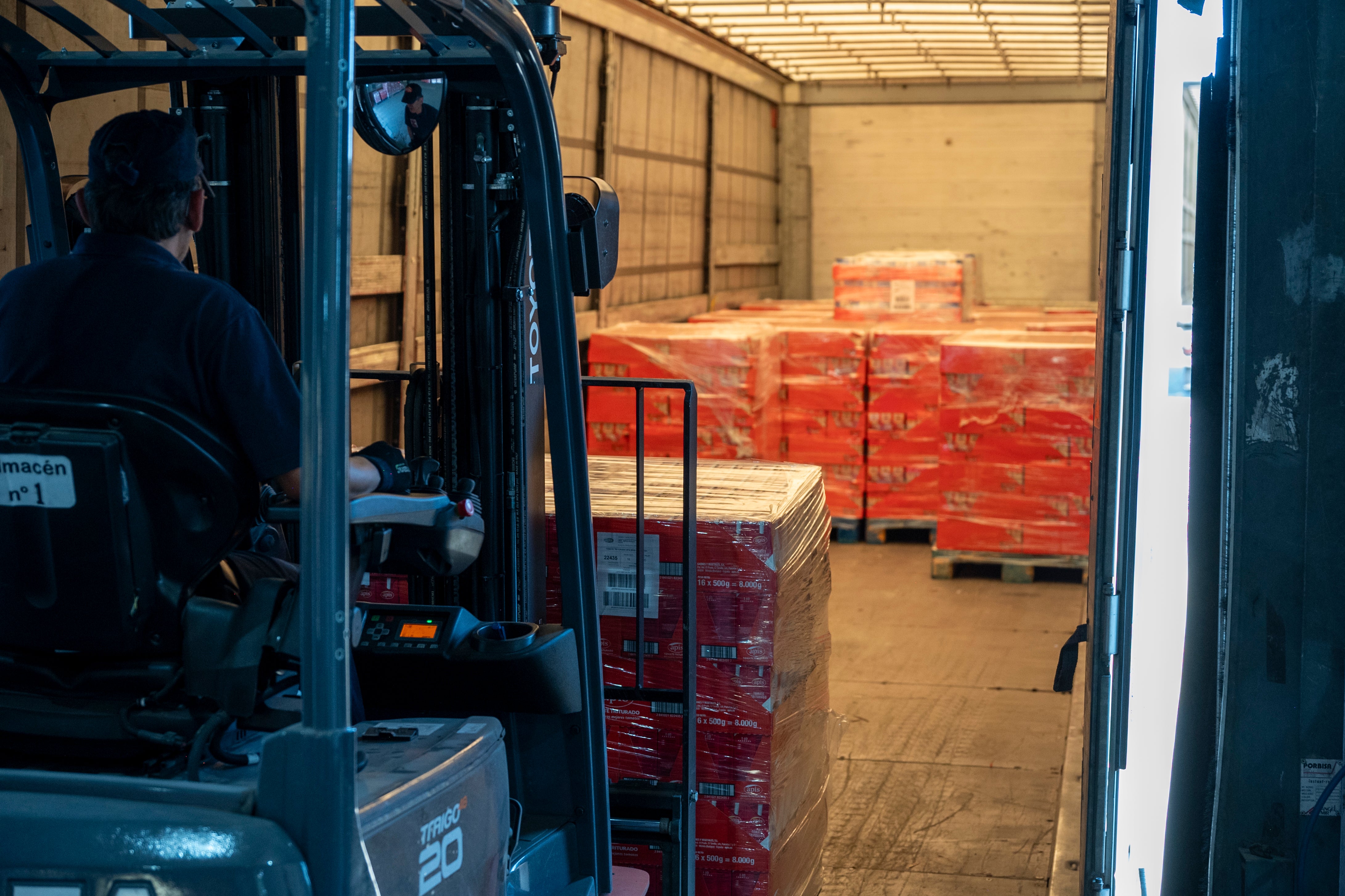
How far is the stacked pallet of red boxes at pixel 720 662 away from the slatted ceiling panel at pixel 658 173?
6240 mm

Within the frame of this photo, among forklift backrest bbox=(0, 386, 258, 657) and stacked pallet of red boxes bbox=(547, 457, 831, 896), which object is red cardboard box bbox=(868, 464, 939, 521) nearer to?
stacked pallet of red boxes bbox=(547, 457, 831, 896)

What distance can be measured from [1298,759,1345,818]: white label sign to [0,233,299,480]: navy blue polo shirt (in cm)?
174

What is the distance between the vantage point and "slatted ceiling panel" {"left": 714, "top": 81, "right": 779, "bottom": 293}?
13.3m

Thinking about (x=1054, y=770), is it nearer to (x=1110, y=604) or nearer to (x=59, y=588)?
(x=1110, y=604)

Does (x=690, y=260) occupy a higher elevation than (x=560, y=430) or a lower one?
higher

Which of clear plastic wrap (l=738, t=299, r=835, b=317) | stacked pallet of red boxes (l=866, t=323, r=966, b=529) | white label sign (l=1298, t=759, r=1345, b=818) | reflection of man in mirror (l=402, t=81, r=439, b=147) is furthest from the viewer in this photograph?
clear plastic wrap (l=738, t=299, r=835, b=317)

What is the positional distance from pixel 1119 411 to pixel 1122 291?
9.7 inches

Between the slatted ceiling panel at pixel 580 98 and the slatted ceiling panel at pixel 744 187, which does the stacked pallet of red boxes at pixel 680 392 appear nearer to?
the slatted ceiling panel at pixel 580 98

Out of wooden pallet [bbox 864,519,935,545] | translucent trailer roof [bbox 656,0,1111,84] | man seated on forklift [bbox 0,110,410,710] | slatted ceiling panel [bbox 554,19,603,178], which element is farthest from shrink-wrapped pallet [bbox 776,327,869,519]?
man seated on forklift [bbox 0,110,410,710]

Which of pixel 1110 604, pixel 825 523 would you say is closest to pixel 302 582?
pixel 1110 604

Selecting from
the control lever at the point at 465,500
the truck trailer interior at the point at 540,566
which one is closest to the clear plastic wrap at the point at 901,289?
the truck trailer interior at the point at 540,566

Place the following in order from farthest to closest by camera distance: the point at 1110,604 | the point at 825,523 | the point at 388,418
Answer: the point at 388,418, the point at 825,523, the point at 1110,604

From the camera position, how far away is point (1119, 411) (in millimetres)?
2758

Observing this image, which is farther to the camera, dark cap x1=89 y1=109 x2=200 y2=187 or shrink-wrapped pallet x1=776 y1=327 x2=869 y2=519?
shrink-wrapped pallet x1=776 y1=327 x2=869 y2=519
